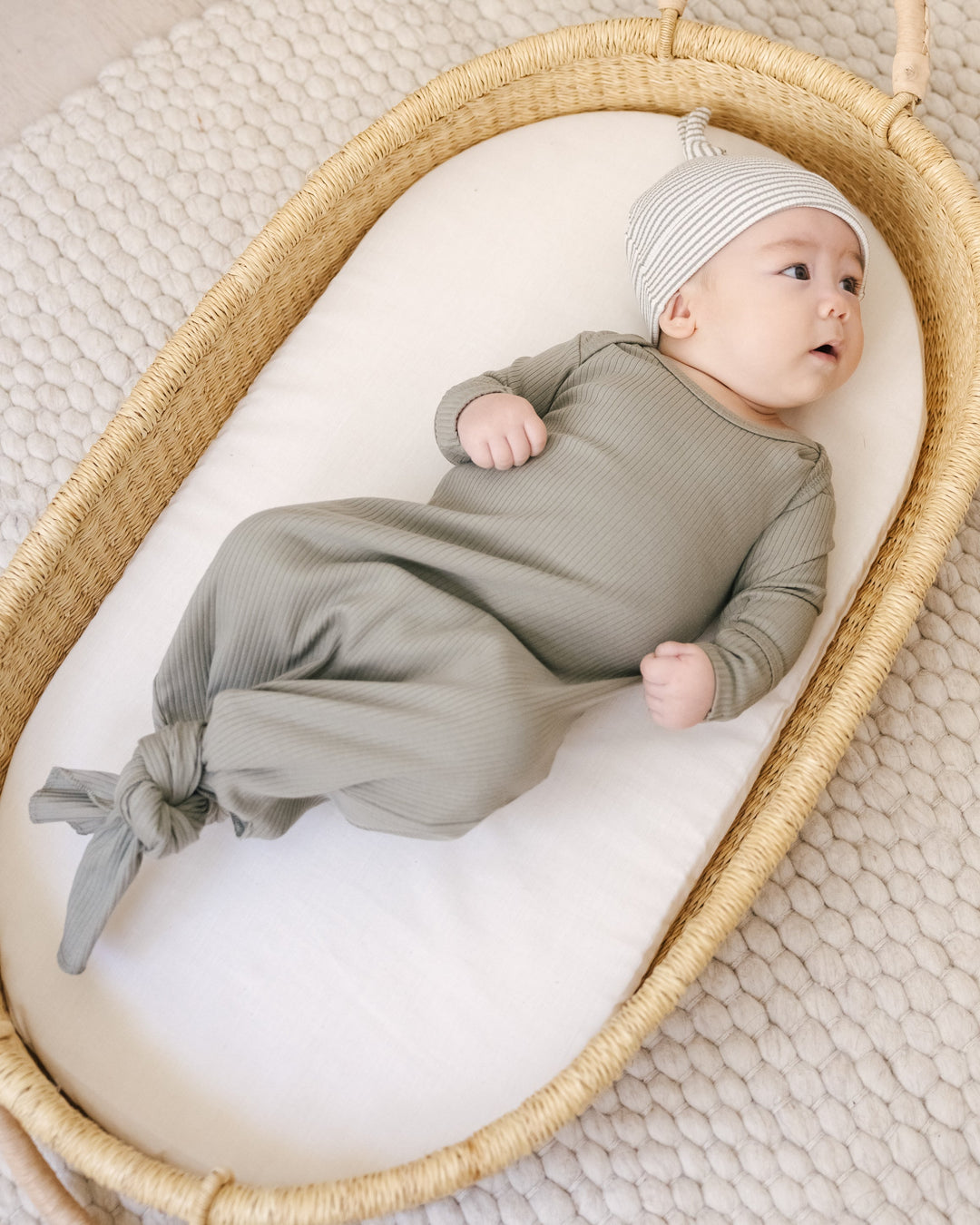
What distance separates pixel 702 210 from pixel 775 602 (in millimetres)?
425

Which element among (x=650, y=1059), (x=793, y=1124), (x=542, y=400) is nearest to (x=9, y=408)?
(x=542, y=400)

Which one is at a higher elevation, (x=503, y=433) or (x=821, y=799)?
(x=503, y=433)

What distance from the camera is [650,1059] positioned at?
1.19 metres

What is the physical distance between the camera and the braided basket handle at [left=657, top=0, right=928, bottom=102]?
1.21m

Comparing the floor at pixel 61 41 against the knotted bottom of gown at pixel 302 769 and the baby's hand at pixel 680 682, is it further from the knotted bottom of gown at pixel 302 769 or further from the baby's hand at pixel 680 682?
the baby's hand at pixel 680 682

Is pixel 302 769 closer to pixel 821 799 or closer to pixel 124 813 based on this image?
pixel 124 813

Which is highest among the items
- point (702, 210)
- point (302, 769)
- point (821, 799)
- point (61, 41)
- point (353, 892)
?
point (61, 41)

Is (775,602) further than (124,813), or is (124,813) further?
(775,602)

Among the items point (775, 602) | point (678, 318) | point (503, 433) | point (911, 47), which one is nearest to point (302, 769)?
point (503, 433)

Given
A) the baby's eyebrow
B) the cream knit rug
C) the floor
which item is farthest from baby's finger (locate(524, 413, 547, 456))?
the floor

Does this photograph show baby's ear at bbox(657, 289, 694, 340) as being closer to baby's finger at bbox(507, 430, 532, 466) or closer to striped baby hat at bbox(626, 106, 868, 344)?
striped baby hat at bbox(626, 106, 868, 344)

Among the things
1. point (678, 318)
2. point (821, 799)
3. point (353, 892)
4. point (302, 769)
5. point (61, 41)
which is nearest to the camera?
point (302, 769)

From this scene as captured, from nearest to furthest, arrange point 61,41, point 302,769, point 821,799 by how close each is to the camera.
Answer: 1. point 302,769
2. point 821,799
3. point 61,41

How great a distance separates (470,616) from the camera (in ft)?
3.29
